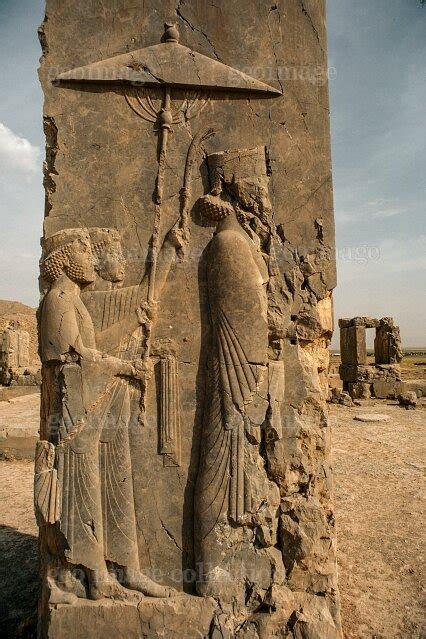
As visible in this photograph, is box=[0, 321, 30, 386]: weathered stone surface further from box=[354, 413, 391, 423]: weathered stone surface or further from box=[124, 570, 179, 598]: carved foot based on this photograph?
box=[124, 570, 179, 598]: carved foot

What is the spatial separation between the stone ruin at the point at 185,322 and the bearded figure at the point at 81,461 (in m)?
0.01

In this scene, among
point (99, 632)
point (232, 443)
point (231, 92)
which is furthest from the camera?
point (231, 92)

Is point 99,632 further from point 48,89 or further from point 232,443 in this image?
point 48,89

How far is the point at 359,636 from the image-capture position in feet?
10.7

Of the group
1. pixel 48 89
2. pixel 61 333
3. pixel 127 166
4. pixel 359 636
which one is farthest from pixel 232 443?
pixel 48 89

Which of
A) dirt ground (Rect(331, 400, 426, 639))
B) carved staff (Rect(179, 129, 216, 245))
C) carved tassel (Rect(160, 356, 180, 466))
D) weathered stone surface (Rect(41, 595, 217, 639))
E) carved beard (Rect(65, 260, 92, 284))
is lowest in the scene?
dirt ground (Rect(331, 400, 426, 639))

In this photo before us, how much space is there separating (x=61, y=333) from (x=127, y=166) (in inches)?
48.3

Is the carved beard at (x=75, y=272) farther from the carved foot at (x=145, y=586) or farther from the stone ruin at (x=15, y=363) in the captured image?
the stone ruin at (x=15, y=363)

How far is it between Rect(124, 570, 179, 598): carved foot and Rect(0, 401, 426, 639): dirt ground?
1.00m

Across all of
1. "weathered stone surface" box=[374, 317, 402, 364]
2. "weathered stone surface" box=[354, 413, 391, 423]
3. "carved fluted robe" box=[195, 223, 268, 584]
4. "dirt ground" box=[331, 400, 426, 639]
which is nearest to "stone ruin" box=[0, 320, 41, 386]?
"weathered stone surface" box=[354, 413, 391, 423]

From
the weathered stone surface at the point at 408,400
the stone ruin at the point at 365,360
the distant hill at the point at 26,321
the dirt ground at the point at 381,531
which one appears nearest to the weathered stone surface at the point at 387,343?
the stone ruin at the point at 365,360

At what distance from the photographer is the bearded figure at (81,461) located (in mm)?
2844

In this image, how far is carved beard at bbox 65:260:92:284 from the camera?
2988 millimetres

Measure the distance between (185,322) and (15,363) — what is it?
584 inches
